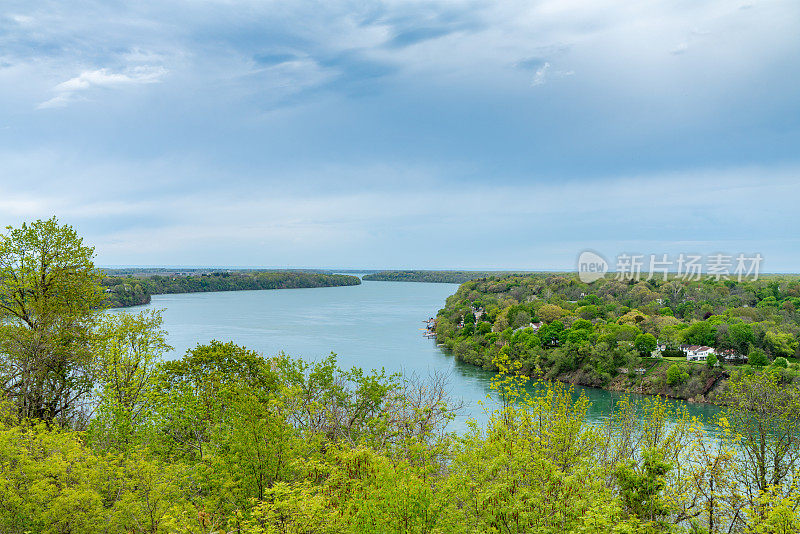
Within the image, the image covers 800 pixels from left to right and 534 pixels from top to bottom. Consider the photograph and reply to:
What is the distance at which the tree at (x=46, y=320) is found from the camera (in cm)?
1254

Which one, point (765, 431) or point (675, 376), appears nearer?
point (765, 431)

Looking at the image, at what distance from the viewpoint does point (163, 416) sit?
12.1 meters

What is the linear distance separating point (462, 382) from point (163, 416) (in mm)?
29797

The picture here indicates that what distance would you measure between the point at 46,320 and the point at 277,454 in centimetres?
847

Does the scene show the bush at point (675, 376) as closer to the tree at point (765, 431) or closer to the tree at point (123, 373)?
the tree at point (765, 431)

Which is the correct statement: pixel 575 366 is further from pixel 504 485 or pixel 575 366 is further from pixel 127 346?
pixel 504 485

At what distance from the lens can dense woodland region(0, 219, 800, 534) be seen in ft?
21.4

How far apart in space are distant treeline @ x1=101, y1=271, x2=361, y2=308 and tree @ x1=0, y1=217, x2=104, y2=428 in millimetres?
75592

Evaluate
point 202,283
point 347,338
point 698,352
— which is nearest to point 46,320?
point 347,338

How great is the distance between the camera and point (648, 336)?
42969 mm

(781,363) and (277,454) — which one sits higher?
(277,454)

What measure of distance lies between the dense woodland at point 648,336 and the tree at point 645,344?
9 centimetres

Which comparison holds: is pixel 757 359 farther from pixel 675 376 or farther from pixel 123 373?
pixel 123 373

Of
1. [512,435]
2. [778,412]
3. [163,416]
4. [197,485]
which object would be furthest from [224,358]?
[778,412]
